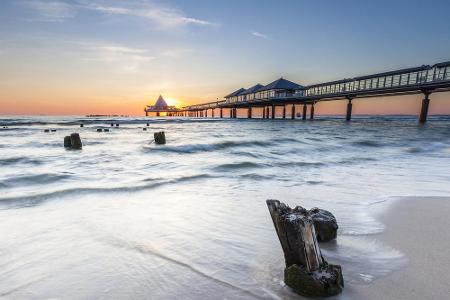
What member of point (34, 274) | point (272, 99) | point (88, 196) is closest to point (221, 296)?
point (34, 274)

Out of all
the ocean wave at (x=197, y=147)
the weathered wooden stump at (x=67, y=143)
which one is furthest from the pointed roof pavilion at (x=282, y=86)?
the weathered wooden stump at (x=67, y=143)

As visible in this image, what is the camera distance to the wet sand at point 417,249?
2111 millimetres

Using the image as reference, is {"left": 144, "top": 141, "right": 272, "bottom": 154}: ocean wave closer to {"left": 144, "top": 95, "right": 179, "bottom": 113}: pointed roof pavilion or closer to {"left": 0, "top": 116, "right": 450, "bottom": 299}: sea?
{"left": 0, "top": 116, "right": 450, "bottom": 299}: sea

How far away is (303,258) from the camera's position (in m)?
2.05

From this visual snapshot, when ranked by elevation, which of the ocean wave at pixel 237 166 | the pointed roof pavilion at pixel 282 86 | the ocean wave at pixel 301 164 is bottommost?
the ocean wave at pixel 301 164

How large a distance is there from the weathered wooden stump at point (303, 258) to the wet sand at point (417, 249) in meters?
0.23

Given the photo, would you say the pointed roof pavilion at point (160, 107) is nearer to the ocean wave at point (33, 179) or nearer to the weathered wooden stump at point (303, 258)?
the ocean wave at point (33, 179)

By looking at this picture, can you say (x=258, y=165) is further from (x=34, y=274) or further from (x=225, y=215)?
(x=34, y=274)

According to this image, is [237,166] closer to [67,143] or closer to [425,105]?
[67,143]

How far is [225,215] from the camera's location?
13.4 ft

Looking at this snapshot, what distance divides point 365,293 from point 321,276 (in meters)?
0.39

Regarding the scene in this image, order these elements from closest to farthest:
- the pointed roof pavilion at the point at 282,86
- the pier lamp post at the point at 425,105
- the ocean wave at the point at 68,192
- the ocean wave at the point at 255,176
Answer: the ocean wave at the point at 68,192 → the ocean wave at the point at 255,176 → the pier lamp post at the point at 425,105 → the pointed roof pavilion at the point at 282,86

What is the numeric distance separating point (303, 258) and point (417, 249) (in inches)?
64.4

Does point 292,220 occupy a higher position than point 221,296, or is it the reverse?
point 292,220
